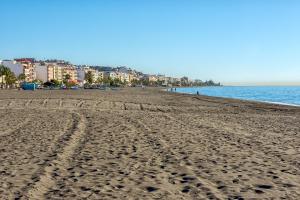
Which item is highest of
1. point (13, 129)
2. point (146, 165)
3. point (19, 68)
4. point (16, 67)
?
point (16, 67)

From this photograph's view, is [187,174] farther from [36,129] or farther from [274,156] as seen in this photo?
[36,129]

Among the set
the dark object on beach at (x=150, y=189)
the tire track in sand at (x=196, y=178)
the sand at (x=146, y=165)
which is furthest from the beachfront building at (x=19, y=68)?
the dark object on beach at (x=150, y=189)

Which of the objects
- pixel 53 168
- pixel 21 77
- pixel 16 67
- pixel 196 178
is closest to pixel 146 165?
pixel 196 178

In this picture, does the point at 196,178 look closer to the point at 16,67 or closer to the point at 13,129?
the point at 13,129

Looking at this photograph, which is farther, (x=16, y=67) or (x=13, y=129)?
(x=16, y=67)

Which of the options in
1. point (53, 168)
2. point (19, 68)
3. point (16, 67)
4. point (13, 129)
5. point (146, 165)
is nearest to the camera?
point (53, 168)

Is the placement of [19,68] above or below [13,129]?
above

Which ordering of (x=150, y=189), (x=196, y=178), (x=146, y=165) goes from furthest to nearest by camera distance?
(x=146, y=165), (x=196, y=178), (x=150, y=189)

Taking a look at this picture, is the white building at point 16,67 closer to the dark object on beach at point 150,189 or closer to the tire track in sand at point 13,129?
the tire track in sand at point 13,129

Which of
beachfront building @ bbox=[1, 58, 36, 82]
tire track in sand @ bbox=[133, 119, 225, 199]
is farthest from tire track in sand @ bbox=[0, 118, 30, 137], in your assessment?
beachfront building @ bbox=[1, 58, 36, 82]

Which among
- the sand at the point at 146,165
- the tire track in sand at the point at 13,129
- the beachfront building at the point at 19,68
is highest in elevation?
the beachfront building at the point at 19,68

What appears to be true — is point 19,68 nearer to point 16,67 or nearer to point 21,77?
point 16,67

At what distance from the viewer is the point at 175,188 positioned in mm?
7102

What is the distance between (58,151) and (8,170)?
2.34m
